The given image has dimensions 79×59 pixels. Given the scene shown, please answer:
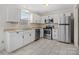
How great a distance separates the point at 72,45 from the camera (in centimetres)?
170

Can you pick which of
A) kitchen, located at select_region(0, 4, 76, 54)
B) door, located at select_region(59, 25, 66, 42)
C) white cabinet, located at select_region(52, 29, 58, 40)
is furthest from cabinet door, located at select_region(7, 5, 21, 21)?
door, located at select_region(59, 25, 66, 42)

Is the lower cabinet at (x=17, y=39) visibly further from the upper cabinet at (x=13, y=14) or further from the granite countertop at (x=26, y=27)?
the upper cabinet at (x=13, y=14)

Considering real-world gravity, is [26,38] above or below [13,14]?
below

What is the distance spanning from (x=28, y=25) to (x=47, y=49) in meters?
0.57

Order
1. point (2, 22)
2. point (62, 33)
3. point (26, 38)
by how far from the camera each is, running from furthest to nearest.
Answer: point (62, 33) < point (26, 38) < point (2, 22)

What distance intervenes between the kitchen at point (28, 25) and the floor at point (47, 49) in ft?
0.15

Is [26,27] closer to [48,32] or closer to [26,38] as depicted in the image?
[26,38]

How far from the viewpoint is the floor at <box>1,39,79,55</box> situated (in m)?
1.57

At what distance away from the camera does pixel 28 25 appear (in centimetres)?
171

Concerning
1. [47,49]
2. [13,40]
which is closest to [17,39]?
[13,40]

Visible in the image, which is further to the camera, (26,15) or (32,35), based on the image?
(32,35)

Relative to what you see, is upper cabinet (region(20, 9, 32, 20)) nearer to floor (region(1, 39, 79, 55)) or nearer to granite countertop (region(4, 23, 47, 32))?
granite countertop (region(4, 23, 47, 32))

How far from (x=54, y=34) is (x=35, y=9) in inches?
25.4
